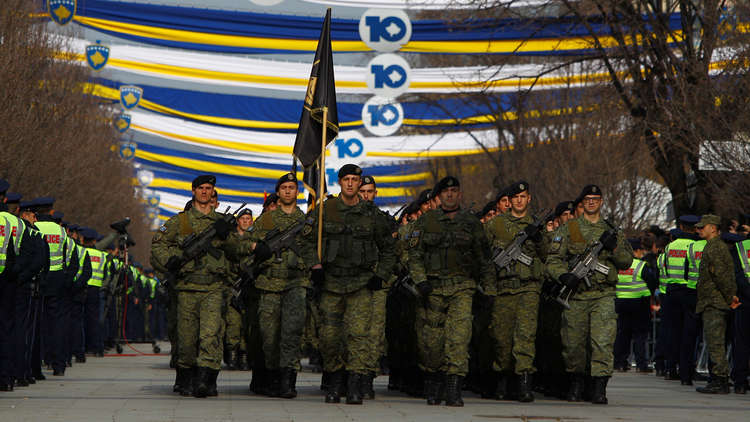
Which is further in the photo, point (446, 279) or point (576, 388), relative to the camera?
point (576, 388)

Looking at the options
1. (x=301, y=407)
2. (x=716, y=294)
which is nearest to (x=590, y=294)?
(x=716, y=294)

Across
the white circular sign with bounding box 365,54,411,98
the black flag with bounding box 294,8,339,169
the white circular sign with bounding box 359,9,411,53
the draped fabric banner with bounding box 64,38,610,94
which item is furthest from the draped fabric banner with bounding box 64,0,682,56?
the black flag with bounding box 294,8,339,169

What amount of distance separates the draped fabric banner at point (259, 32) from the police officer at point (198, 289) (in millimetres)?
15431

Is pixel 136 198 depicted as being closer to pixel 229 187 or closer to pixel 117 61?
pixel 229 187

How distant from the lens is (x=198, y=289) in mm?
11594

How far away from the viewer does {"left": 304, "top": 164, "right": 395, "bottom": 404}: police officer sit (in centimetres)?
1141

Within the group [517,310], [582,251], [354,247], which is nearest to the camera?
[354,247]

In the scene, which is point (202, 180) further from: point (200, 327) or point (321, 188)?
point (200, 327)

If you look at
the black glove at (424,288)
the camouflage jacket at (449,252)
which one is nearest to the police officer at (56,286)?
the camouflage jacket at (449,252)

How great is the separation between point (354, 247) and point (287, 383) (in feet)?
5.09

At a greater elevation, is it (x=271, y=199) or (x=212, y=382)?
(x=271, y=199)

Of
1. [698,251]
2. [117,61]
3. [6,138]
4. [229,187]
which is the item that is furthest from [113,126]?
[698,251]

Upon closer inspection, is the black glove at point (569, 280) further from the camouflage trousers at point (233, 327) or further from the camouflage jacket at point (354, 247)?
the camouflage trousers at point (233, 327)

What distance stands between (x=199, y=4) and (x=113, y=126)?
12.0 metres
